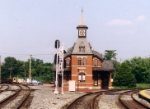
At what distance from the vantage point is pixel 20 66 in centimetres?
12700

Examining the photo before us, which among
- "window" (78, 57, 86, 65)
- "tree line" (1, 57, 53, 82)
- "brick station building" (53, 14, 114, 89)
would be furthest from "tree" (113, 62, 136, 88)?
"tree line" (1, 57, 53, 82)

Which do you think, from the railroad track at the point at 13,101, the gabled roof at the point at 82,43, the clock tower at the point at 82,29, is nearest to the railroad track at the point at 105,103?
the railroad track at the point at 13,101

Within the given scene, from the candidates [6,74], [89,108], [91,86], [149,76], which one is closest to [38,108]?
[89,108]

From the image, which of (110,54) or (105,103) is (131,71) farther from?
(105,103)

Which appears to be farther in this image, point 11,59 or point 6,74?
point 11,59

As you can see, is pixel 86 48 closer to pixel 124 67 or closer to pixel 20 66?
pixel 124 67

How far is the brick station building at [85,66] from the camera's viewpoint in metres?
50.7

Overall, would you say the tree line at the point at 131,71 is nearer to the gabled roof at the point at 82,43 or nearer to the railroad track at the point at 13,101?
the gabled roof at the point at 82,43

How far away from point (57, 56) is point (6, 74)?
89.6 metres

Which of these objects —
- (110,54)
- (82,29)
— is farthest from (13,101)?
(110,54)

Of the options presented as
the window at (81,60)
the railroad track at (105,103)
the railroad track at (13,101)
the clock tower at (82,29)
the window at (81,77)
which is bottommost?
the railroad track at (105,103)

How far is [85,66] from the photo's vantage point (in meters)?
50.8

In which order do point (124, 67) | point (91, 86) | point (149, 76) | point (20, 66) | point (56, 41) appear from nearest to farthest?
point (56, 41), point (91, 86), point (124, 67), point (149, 76), point (20, 66)

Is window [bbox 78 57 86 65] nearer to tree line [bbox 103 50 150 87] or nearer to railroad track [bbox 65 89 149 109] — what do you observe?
tree line [bbox 103 50 150 87]
